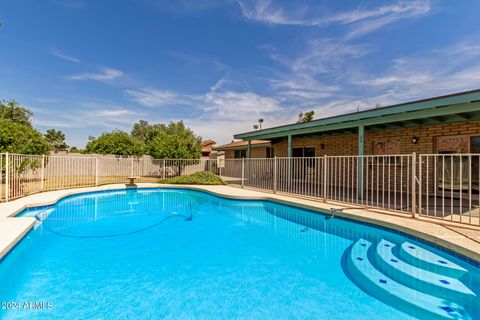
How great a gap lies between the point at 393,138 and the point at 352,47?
538 centimetres

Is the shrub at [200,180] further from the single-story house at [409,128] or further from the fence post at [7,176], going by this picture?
the fence post at [7,176]

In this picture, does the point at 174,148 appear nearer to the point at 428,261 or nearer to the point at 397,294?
the point at 428,261

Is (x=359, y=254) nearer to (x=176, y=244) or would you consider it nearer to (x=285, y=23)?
(x=176, y=244)

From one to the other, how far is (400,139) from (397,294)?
889cm

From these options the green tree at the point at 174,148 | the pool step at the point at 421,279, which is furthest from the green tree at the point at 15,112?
the pool step at the point at 421,279

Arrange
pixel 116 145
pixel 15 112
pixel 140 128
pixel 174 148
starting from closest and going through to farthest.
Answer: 1. pixel 174 148
2. pixel 116 145
3. pixel 15 112
4. pixel 140 128

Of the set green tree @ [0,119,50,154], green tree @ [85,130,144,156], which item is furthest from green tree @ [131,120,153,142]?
green tree @ [0,119,50,154]

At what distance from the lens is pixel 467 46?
32.7 ft

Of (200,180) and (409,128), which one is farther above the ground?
(409,128)

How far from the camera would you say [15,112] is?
25219mm

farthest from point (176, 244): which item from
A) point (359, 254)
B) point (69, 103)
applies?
point (69, 103)

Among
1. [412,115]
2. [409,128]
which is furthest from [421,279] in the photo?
[409,128]

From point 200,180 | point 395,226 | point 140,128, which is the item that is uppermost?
point 140,128

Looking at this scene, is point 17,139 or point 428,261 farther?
point 17,139
